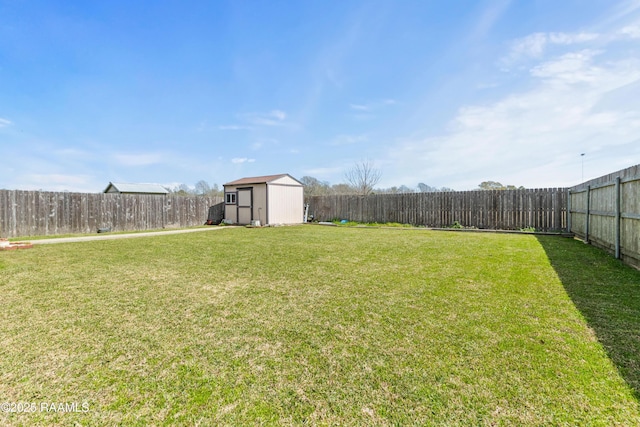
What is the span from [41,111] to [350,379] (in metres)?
18.0

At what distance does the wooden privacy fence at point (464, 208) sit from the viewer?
9875 millimetres

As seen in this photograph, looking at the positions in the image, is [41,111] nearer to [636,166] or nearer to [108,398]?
[108,398]

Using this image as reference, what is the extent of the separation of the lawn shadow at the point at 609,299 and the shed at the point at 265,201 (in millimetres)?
11591

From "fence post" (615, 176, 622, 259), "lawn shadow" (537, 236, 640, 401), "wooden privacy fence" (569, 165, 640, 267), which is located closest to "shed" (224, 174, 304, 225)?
"lawn shadow" (537, 236, 640, 401)

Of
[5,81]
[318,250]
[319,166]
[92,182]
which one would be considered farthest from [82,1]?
[92,182]

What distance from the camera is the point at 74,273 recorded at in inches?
167

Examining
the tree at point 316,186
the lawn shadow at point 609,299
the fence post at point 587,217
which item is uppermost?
the tree at point 316,186

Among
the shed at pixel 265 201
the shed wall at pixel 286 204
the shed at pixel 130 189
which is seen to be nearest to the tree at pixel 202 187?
the shed at pixel 130 189

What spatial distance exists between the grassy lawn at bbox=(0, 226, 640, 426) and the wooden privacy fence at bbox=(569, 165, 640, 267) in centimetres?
75

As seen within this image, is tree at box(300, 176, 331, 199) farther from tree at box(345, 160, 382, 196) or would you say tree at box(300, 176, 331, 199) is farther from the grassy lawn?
the grassy lawn

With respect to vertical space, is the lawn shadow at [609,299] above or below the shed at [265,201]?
below

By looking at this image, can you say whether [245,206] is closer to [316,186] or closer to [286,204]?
[286,204]

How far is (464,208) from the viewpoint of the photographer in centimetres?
1175

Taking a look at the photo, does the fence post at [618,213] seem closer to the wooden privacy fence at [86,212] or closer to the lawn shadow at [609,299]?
the lawn shadow at [609,299]
